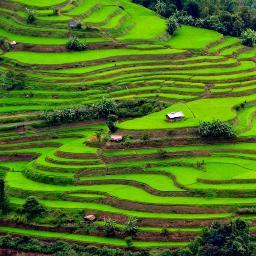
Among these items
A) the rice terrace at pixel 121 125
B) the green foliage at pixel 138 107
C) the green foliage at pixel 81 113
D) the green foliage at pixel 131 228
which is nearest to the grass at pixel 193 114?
the rice terrace at pixel 121 125

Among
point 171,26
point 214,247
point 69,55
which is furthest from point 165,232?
point 171,26

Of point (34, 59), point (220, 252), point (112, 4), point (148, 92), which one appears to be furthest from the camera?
point (112, 4)

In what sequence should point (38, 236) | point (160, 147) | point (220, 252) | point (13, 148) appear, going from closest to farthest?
point (220, 252) → point (38, 236) → point (160, 147) → point (13, 148)

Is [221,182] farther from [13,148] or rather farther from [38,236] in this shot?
[13,148]

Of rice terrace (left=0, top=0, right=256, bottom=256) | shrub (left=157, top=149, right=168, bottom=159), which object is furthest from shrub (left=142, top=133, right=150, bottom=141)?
shrub (left=157, top=149, right=168, bottom=159)

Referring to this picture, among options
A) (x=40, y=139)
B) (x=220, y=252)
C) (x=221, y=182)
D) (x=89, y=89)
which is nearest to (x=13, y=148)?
(x=40, y=139)

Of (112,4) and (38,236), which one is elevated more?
(112,4)

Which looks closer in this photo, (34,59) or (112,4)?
(34,59)

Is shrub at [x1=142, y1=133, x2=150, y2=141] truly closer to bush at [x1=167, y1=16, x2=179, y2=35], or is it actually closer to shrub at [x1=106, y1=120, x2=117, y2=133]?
shrub at [x1=106, y1=120, x2=117, y2=133]
